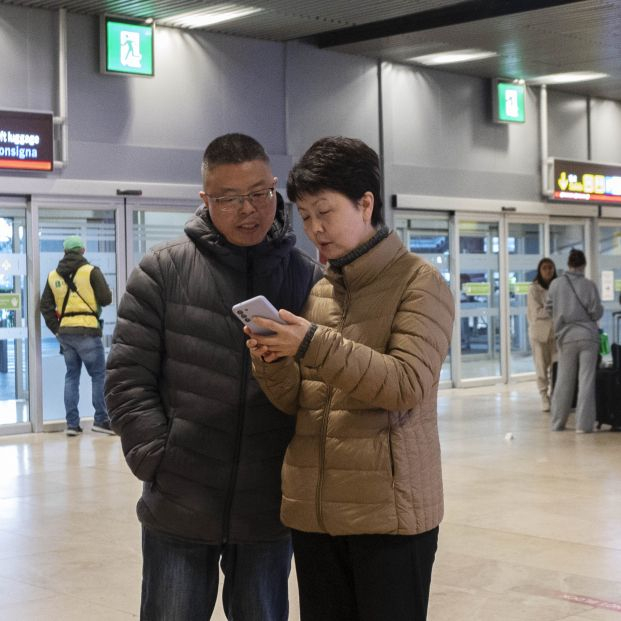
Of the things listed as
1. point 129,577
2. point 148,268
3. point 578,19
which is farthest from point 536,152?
point 148,268

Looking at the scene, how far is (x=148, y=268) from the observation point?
296 centimetres

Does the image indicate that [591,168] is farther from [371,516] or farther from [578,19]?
[371,516]

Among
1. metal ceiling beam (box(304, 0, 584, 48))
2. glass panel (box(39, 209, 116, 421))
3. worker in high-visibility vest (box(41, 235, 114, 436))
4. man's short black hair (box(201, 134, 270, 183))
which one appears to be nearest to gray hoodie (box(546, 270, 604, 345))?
metal ceiling beam (box(304, 0, 584, 48))

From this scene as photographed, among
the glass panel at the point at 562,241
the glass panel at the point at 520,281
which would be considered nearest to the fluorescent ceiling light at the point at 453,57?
the glass panel at the point at 520,281

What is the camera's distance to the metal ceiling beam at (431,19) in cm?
1251

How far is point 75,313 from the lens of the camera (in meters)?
11.2

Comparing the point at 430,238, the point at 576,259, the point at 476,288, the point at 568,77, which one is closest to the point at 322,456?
the point at 576,259

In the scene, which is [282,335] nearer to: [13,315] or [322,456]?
[322,456]

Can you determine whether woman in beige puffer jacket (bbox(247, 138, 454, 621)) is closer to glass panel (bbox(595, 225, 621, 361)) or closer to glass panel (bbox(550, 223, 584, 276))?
glass panel (bbox(550, 223, 584, 276))

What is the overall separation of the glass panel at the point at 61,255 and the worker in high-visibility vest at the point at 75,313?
585mm

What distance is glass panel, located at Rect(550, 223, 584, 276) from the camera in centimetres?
1803

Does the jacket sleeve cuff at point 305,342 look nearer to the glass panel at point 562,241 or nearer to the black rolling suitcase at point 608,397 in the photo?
the black rolling suitcase at point 608,397

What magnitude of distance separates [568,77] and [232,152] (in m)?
14.8

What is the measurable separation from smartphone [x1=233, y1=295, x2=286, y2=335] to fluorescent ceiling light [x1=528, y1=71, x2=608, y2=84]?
48.6ft
